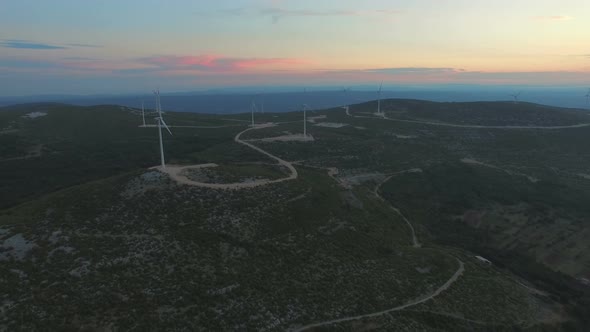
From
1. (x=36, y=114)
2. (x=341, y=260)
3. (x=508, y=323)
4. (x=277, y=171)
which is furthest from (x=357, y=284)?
(x=36, y=114)

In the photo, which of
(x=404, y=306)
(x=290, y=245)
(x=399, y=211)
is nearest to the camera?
(x=404, y=306)

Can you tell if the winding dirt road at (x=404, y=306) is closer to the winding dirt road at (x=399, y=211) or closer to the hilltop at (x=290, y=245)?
the hilltop at (x=290, y=245)

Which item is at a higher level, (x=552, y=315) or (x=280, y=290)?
(x=280, y=290)

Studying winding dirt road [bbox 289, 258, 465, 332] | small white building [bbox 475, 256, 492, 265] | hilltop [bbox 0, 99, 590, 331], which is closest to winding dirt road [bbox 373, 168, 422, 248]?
hilltop [bbox 0, 99, 590, 331]

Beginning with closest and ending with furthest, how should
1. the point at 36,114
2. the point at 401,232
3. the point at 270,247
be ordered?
the point at 270,247, the point at 401,232, the point at 36,114

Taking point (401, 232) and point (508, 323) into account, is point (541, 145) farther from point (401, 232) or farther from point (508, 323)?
point (508, 323)

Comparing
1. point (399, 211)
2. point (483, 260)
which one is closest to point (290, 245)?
point (483, 260)

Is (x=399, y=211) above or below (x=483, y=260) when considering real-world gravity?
above

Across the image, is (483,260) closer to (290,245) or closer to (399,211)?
(399,211)

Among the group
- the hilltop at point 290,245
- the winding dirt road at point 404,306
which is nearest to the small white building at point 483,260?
the hilltop at point 290,245
